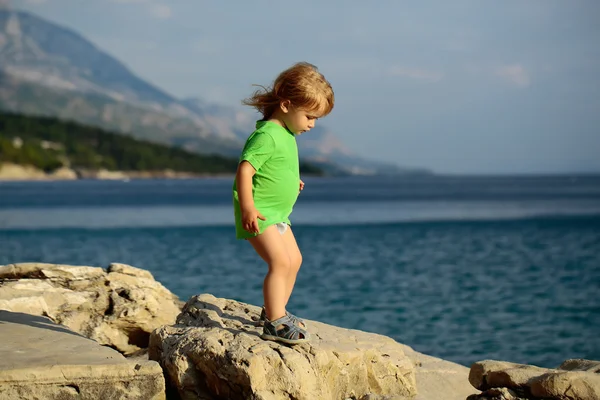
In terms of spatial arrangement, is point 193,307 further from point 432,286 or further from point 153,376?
point 432,286

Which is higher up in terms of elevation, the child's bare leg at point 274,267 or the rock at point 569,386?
the child's bare leg at point 274,267

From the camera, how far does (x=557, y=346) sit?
10367 millimetres

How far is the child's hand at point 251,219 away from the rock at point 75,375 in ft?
3.11

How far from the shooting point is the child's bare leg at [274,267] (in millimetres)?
4949

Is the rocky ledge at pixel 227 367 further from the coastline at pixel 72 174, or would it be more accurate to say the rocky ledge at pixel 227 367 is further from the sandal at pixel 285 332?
the coastline at pixel 72 174

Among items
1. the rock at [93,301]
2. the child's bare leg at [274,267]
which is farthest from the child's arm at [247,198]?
the rock at [93,301]

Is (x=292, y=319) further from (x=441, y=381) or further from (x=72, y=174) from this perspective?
(x=72, y=174)

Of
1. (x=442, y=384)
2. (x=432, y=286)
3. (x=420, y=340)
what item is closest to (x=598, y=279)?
(x=432, y=286)

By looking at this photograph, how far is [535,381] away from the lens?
462 centimetres

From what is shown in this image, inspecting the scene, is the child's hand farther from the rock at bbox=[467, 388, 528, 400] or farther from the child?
the rock at bbox=[467, 388, 528, 400]

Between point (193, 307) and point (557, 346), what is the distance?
628 cm

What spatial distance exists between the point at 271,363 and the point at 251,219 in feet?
2.74

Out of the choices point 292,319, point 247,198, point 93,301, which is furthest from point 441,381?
point 93,301

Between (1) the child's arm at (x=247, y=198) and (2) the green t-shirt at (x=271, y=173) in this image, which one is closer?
(1) the child's arm at (x=247, y=198)
